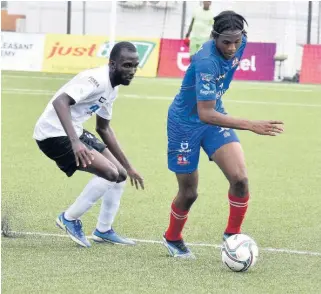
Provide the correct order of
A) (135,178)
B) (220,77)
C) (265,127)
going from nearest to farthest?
1. (265,127)
2. (220,77)
3. (135,178)

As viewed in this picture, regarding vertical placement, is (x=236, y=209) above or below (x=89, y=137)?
below

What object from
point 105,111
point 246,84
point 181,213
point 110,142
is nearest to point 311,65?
point 246,84

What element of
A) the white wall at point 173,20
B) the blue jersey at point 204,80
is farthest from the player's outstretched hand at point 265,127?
the white wall at point 173,20

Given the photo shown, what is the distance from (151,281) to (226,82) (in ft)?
5.67

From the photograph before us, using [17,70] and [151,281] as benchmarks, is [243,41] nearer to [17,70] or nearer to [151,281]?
[151,281]

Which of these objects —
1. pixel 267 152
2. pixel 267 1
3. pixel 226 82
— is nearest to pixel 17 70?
pixel 267 1

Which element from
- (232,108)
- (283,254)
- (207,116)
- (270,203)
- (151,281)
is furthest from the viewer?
(232,108)

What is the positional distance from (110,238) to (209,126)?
1.30 m

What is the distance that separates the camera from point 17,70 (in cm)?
2927

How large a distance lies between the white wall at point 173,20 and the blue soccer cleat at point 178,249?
24035mm

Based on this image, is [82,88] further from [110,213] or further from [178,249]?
[178,249]

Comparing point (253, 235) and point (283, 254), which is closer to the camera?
point (283, 254)

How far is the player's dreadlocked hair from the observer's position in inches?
272

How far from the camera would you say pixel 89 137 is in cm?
796
